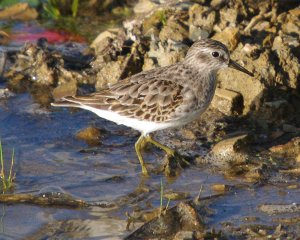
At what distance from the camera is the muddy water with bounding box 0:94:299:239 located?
6914 millimetres

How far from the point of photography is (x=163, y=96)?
325 inches

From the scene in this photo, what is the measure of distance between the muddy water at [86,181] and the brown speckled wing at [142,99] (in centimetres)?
58

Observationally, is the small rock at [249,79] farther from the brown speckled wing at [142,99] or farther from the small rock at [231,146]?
the brown speckled wing at [142,99]

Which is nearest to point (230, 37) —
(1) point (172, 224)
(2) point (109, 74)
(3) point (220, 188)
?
(2) point (109, 74)

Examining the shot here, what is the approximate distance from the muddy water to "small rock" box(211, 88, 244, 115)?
1022 mm

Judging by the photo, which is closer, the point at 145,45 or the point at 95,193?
the point at 95,193

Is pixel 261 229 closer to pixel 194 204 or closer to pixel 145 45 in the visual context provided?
pixel 194 204

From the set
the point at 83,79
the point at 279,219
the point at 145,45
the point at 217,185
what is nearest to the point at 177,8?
the point at 145,45

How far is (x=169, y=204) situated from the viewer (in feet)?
24.0

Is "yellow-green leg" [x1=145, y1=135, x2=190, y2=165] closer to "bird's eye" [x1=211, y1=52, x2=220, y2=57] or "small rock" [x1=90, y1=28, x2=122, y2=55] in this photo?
"bird's eye" [x1=211, y1=52, x2=220, y2=57]

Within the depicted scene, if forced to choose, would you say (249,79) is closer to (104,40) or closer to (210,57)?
(210,57)

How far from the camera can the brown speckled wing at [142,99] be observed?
26.9 feet

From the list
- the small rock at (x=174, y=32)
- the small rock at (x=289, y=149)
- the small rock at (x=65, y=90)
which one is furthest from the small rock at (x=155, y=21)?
the small rock at (x=289, y=149)

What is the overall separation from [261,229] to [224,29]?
387 cm
